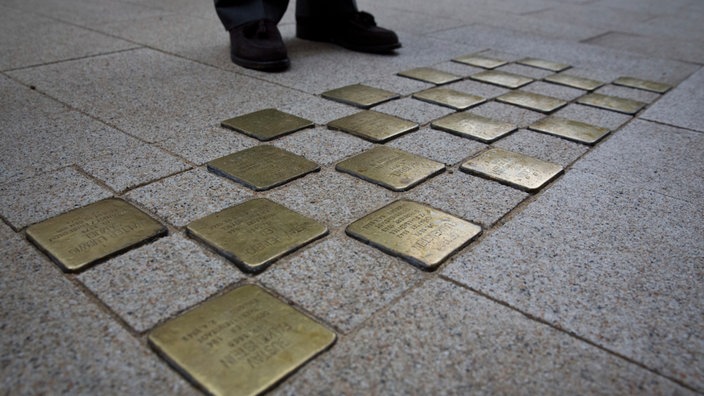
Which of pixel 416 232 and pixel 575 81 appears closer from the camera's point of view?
pixel 416 232

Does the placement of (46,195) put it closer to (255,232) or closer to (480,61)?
(255,232)

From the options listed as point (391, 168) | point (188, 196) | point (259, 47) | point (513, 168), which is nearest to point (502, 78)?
point (513, 168)

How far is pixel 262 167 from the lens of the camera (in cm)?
216

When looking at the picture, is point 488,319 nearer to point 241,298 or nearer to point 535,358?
point 535,358

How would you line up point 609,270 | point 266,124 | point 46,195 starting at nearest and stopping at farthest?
1. point 609,270
2. point 46,195
3. point 266,124

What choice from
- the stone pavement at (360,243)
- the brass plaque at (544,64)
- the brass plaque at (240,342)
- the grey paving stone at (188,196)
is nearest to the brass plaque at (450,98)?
the stone pavement at (360,243)

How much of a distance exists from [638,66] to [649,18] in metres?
2.82

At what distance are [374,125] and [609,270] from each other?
1.34 m

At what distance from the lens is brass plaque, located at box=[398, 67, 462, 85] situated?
3416 millimetres

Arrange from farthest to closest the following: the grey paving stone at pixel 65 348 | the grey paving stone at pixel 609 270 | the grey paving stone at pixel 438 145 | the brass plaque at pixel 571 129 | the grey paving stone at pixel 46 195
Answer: the brass plaque at pixel 571 129
the grey paving stone at pixel 438 145
the grey paving stone at pixel 46 195
the grey paving stone at pixel 609 270
the grey paving stone at pixel 65 348

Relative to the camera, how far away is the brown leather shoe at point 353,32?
13.0ft

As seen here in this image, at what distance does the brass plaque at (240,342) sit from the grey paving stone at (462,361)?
0.05 m

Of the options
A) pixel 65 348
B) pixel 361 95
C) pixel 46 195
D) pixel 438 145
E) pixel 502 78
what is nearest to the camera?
pixel 65 348

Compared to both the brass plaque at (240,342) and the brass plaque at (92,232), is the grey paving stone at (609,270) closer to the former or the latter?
the brass plaque at (240,342)
